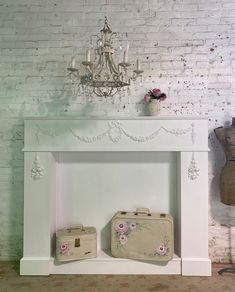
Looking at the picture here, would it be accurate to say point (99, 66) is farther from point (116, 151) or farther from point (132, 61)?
point (132, 61)

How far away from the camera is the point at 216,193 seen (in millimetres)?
2996

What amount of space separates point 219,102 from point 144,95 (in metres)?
0.78

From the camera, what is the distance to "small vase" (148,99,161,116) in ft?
9.33

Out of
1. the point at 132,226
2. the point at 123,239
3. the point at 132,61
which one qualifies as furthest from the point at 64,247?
the point at 132,61

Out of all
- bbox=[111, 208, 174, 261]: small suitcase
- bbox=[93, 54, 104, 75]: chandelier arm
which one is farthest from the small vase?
bbox=[111, 208, 174, 261]: small suitcase

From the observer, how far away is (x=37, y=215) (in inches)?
107

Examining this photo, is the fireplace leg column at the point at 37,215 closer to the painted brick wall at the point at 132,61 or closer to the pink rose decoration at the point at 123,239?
the painted brick wall at the point at 132,61

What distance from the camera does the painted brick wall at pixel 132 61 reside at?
2.99 metres

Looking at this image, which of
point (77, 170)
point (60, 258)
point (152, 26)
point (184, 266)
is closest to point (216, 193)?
point (184, 266)

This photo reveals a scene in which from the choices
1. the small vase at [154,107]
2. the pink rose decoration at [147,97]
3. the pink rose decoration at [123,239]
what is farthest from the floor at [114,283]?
the pink rose decoration at [147,97]

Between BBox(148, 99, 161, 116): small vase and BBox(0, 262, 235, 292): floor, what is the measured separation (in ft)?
5.03

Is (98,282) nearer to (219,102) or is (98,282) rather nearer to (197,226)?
(197,226)

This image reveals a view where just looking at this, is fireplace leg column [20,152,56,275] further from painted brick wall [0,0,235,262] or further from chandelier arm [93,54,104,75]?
chandelier arm [93,54,104,75]

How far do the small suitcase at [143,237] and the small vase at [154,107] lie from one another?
0.99 metres
